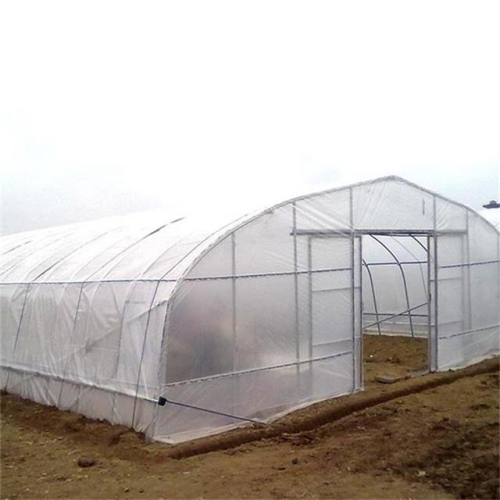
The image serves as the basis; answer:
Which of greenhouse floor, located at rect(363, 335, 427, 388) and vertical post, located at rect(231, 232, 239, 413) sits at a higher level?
vertical post, located at rect(231, 232, 239, 413)

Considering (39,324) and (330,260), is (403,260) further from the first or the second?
(39,324)

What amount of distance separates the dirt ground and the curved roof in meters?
2.48

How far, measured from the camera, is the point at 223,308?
985 centimetres

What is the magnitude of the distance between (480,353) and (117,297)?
8.56 meters

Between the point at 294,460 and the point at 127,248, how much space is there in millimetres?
5305

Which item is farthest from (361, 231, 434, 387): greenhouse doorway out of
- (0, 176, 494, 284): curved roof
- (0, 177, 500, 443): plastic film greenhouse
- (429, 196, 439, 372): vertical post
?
(0, 176, 494, 284): curved roof

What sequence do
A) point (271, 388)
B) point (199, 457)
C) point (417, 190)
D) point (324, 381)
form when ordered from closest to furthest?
point (199, 457)
point (271, 388)
point (324, 381)
point (417, 190)

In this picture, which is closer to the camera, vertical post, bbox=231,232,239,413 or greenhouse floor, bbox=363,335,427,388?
vertical post, bbox=231,232,239,413

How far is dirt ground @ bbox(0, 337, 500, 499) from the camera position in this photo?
285 inches

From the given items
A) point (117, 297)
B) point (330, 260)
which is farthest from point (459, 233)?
point (117, 297)

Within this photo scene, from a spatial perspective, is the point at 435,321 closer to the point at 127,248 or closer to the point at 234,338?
the point at 234,338

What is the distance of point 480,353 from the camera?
14.7m

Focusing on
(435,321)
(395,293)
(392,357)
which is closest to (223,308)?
(435,321)

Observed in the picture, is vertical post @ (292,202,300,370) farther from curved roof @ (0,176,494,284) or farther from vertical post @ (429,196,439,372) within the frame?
vertical post @ (429,196,439,372)
